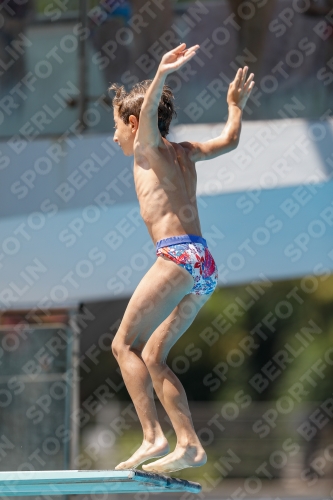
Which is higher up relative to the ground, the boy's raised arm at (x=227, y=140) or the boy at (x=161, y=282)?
the boy's raised arm at (x=227, y=140)

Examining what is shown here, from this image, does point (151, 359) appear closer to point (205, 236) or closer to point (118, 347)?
point (118, 347)

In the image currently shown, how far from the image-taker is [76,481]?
→ 111 inches

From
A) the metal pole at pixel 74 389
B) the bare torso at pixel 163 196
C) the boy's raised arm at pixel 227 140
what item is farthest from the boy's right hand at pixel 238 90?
the metal pole at pixel 74 389

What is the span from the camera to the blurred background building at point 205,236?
19.7 feet

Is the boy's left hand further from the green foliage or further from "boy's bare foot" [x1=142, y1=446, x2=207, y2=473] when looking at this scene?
the green foliage

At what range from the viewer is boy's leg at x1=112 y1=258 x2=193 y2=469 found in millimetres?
3076

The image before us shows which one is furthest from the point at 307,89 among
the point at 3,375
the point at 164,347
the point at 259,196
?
the point at 164,347

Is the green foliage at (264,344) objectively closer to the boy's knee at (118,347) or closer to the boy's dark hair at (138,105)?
the boy's dark hair at (138,105)

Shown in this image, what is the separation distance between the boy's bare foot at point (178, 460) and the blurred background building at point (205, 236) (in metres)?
2.95

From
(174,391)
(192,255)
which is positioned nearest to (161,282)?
(192,255)

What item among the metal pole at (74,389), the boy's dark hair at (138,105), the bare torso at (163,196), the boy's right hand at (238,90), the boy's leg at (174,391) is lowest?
the metal pole at (74,389)

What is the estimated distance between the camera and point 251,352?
248 inches

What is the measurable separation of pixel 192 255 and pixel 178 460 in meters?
0.78

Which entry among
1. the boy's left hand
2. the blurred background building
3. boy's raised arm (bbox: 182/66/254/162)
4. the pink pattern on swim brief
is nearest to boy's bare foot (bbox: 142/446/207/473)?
the pink pattern on swim brief
